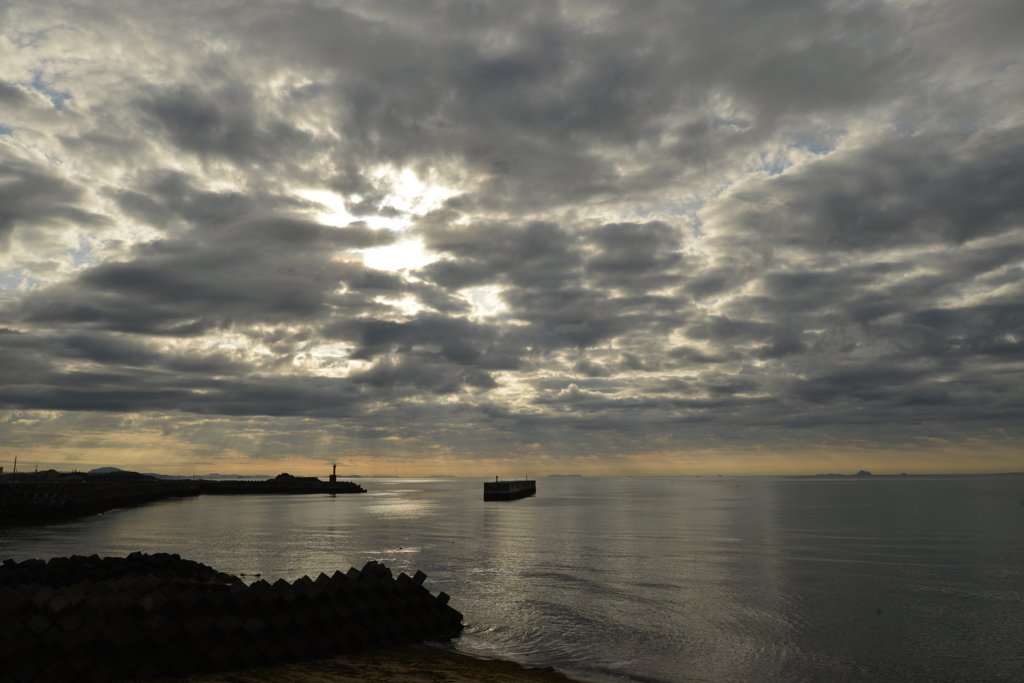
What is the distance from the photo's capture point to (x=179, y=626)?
13914 millimetres

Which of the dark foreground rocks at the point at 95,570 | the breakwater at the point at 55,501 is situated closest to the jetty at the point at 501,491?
the breakwater at the point at 55,501

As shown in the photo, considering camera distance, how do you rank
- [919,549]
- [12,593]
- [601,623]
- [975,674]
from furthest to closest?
[919,549] < [601,623] < [975,674] < [12,593]

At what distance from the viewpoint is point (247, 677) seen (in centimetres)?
1362

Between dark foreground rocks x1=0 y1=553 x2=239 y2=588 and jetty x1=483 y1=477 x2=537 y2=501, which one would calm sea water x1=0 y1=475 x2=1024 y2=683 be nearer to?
dark foreground rocks x1=0 y1=553 x2=239 y2=588

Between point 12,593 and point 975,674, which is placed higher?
point 12,593

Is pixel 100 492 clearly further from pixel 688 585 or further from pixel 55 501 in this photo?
pixel 688 585

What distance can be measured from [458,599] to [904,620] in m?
15.7

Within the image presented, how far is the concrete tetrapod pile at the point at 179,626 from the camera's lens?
12.6 meters

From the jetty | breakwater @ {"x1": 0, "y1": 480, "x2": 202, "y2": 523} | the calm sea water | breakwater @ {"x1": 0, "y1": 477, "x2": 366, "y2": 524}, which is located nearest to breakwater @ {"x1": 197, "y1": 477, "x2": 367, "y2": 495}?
breakwater @ {"x1": 0, "y1": 477, "x2": 366, "y2": 524}

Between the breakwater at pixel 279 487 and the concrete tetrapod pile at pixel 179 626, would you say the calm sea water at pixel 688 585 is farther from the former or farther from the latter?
the breakwater at pixel 279 487

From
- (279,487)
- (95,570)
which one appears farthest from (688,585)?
(279,487)

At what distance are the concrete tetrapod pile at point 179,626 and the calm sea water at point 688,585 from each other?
363 cm

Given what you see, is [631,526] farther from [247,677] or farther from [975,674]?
[247,677]

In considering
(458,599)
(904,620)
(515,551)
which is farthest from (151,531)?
(904,620)
